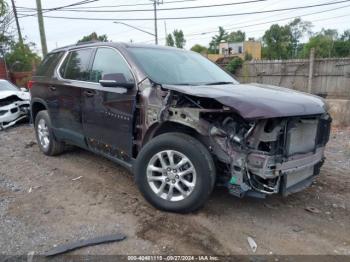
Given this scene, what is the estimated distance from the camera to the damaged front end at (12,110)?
9008 mm

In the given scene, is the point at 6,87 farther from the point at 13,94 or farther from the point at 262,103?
the point at 262,103

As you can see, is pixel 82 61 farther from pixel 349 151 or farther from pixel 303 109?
pixel 349 151

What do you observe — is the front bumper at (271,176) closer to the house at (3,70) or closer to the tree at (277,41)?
the house at (3,70)

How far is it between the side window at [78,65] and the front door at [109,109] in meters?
0.18

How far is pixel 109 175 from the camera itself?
486cm

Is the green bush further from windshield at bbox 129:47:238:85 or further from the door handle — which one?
the door handle

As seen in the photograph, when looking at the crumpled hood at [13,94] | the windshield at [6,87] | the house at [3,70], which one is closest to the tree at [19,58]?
the house at [3,70]

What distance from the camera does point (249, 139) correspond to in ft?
10.2

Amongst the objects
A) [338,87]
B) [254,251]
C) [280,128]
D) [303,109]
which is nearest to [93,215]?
[254,251]

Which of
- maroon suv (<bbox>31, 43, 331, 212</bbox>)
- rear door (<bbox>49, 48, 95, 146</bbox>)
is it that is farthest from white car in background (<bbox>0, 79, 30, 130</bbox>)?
maroon suv (<bbox>31, 43, 331, 212</bbox>)

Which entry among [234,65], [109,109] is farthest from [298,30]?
[109,109]

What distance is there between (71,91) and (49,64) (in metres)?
1.19

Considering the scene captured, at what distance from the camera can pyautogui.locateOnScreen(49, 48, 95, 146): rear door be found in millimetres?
4684

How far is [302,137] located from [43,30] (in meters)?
15.4
